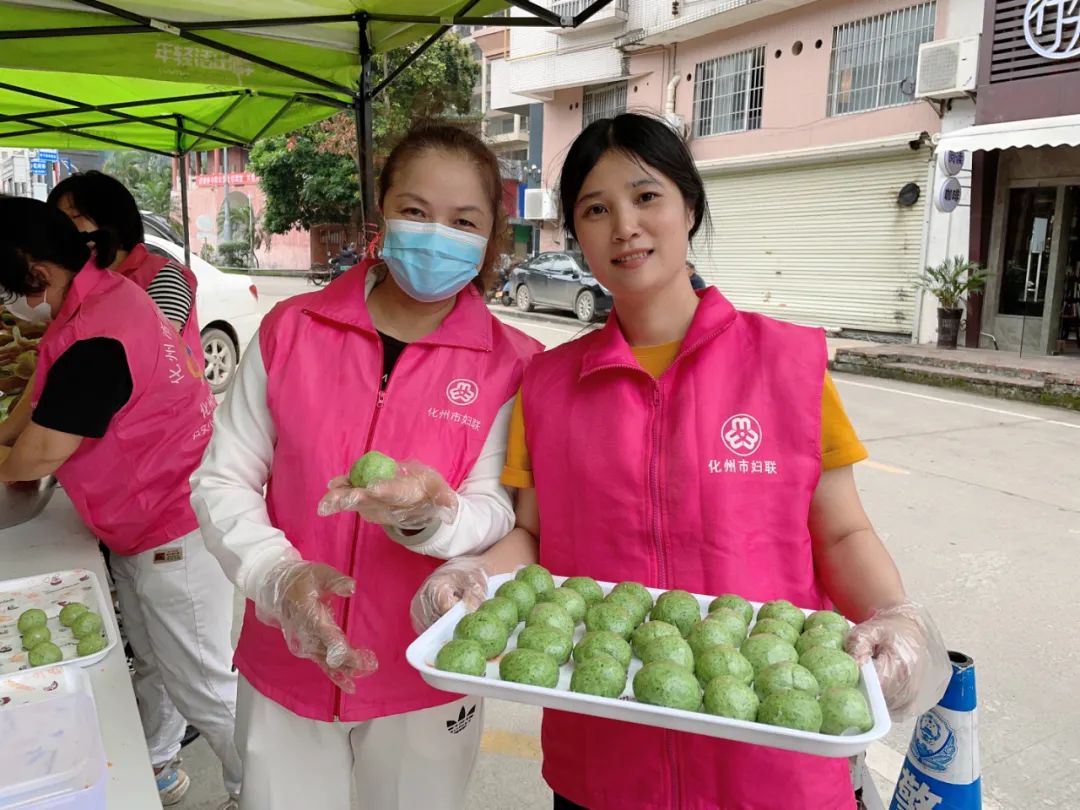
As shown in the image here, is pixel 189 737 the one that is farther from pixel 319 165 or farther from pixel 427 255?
pixel 319 165

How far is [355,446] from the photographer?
172 centimetres

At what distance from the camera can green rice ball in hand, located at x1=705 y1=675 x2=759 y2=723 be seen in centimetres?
126

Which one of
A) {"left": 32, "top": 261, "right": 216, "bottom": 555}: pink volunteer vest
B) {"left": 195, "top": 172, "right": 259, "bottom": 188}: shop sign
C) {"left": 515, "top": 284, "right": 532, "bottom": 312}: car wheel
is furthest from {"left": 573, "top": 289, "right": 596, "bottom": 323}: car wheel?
{"left": 195, "top": 172, "right": 259, "bottom": 188}: shop sign

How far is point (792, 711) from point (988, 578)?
13.1ft

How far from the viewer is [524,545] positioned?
70.6 inches

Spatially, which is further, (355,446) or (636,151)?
(355,446)

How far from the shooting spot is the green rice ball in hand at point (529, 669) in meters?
1.35

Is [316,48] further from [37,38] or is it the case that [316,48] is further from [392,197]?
[392,197]

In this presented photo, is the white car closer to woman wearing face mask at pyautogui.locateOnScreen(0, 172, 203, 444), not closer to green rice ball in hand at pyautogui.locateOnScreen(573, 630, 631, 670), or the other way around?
woman wearing face mask at pyautogui.locateOnScreen(0, 172, 203, 444)

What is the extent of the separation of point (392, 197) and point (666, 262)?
27.4 inches

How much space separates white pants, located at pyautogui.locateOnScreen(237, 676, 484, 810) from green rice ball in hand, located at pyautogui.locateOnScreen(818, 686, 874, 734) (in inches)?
34.7

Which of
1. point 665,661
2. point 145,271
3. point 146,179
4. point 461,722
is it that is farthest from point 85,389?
point 146,179

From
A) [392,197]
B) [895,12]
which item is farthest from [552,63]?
[392,197]

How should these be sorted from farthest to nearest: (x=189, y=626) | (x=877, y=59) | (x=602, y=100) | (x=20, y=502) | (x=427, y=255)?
(x=602, y=100), (x=877, y=59), (x=20, y=502), (x=189, y=626), (x=427, y=255)
